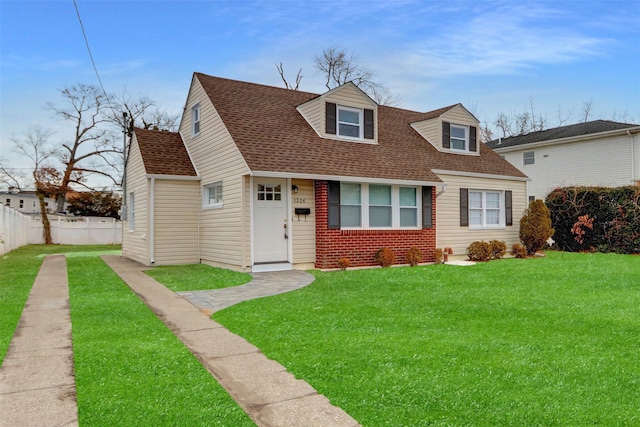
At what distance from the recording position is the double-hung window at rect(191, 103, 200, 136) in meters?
15.5

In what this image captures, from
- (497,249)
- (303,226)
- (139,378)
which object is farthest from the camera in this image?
(497,249)

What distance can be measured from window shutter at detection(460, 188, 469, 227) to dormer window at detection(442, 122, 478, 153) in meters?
2.18

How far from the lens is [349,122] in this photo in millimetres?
15133

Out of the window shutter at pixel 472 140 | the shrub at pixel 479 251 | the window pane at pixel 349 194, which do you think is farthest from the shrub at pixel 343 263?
the window shutter at pixel 472 140

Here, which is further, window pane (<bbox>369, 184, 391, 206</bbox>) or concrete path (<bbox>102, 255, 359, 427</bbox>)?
window pane (<bbox>369, 184, 391, 206</bbox>)

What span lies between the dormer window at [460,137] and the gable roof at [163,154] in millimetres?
9452

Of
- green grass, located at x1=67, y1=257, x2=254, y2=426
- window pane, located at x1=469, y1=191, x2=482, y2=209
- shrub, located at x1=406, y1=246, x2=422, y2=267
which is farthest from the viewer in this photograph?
window pane, located at x1=469, y1=191, x2=482, y2=209

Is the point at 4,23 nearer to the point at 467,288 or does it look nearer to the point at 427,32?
the point at 427,32

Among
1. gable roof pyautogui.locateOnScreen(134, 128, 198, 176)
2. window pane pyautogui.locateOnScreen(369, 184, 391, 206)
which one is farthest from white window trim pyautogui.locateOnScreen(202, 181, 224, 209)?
window pane pyautogui.locateOnScreen(369, 184, 391, 206)

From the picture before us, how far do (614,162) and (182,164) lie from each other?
2176 cm

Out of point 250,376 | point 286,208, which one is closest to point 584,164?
point 286,208

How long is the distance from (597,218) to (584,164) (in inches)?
327

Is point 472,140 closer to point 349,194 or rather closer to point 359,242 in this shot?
point 349,194

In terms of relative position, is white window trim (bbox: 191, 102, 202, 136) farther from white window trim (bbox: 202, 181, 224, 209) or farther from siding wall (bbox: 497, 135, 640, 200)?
siding wall (bbox: 497, 135, 640, 200)
